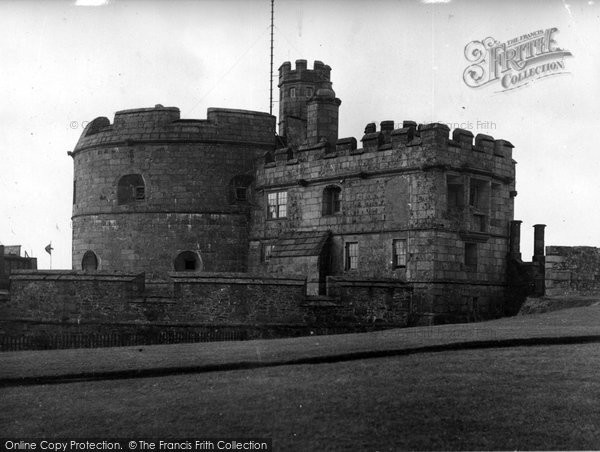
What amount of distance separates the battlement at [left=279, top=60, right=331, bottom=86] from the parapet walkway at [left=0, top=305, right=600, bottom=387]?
18.1m

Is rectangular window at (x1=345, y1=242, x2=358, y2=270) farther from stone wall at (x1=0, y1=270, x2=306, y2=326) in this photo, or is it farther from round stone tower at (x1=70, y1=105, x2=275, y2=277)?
round stone tower at (x1=70, y1=105, x2=275, y2=277)

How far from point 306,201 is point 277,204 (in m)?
1.52

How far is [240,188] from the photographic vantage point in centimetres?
3147

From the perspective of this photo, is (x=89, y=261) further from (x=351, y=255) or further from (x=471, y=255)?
(x=471, y=255)

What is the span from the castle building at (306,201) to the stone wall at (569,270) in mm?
1589

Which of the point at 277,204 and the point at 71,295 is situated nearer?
the point at 71,295

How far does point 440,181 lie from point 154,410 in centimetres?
1654

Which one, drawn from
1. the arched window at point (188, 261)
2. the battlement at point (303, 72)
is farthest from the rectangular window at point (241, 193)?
the battlement at point (303, 72)

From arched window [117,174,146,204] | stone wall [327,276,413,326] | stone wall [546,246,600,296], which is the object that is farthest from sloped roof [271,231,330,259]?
stone wall [546,246,600,296]

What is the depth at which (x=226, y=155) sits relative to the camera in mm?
31094

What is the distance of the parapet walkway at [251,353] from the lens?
526 inches

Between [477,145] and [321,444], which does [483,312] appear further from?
[321,444]

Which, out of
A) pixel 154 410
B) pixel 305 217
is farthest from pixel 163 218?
pixel 154 410

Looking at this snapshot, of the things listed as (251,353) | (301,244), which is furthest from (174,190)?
(251,353)
